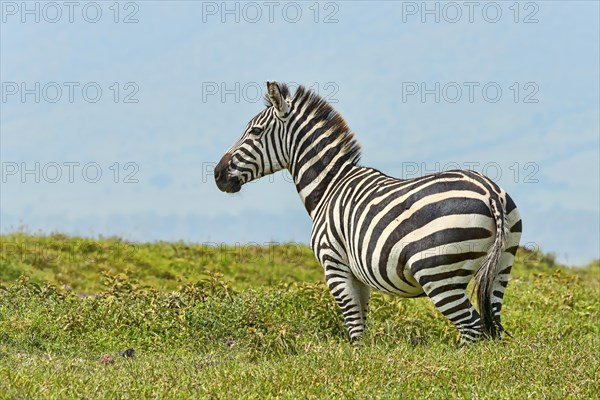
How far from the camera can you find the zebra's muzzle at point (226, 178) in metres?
10.5

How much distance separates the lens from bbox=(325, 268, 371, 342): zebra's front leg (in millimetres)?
9234

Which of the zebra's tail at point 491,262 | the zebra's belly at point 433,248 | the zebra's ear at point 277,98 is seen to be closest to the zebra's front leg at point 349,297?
the zebra's belly at point 433,248

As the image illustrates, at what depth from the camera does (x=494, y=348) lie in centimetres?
765

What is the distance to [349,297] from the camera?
30.3 ft

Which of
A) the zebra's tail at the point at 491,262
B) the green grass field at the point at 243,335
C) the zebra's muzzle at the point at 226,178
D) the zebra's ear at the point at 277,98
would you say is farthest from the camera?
the zebra's muzzle at the point at 226,178

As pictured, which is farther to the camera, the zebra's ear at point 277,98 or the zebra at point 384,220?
the zebra's ear at point 277,98

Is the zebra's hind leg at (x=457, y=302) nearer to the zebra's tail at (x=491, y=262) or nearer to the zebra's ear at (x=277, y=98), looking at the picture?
the zebra's tail at (x=491, y=262)

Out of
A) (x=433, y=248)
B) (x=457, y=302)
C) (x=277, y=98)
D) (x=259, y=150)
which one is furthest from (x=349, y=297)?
(x=277, y=98)

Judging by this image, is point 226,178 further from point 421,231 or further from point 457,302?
point 457,302

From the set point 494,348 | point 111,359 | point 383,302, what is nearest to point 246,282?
point 383,302

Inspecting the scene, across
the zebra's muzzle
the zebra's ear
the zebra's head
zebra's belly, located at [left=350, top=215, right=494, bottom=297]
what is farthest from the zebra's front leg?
the zebra's ear

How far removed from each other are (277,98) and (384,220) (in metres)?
2.33

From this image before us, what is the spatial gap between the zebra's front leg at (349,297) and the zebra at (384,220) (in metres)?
0.01

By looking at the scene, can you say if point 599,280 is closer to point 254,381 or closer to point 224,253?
point 224,253
